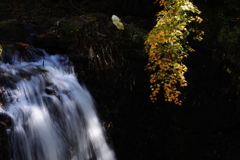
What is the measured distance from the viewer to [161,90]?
5.25m

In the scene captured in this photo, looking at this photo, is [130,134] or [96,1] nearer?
[130,134]

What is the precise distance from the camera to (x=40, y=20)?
301 inches

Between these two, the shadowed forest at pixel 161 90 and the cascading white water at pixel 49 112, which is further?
the shadowed forest at pixel 161 90

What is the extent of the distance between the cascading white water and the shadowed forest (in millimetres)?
381

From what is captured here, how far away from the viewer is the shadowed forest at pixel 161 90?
470 cm

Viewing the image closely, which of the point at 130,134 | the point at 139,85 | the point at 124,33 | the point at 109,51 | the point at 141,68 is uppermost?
the point at 124,33

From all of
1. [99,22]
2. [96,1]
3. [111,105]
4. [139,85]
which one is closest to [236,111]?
[139,85]

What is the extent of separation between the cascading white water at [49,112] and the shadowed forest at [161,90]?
38cm

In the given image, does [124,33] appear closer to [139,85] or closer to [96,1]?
[139,85]

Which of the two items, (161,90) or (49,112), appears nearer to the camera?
(49,112)

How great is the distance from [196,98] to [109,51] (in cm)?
264

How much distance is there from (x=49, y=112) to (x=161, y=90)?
2.87m

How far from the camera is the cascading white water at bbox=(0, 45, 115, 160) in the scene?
10.2 ft

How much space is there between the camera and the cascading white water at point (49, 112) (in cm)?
312
